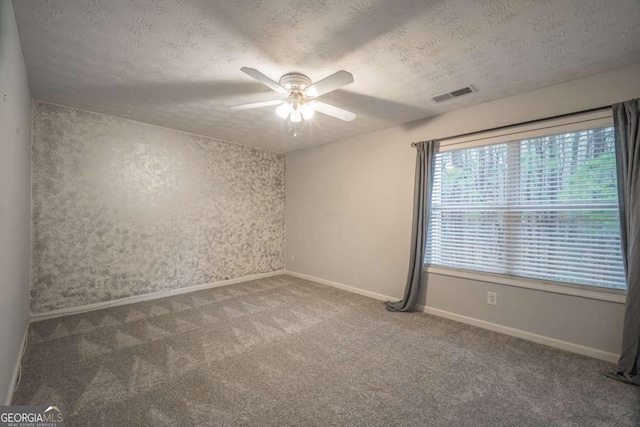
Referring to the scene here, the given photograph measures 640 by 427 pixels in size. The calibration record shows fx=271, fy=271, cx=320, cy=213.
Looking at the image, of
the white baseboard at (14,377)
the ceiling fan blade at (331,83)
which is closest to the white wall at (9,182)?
the white baseboard at (14,377)

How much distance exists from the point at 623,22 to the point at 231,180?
4.43 m

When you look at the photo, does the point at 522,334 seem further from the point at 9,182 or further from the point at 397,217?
the point at 9,182

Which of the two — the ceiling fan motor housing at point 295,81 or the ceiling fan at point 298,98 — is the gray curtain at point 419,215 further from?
the ceiling fan motor housing at point 295,81

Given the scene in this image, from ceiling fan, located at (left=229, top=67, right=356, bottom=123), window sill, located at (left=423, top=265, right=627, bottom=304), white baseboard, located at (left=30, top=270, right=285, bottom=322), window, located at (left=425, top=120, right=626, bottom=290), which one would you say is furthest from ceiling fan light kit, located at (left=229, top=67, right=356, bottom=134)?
white baseboard, located at (left=30, top=270, right=285, bottom=322)

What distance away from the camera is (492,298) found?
2.82m

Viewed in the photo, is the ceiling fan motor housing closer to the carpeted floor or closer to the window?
the window

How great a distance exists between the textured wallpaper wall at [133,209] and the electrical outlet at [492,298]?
11.5ft

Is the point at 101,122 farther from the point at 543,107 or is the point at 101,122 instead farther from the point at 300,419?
the point at 543,107

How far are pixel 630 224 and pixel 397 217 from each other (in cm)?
204

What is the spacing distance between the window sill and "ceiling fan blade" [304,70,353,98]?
94.2 inches

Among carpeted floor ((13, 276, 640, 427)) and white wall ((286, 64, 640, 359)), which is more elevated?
white wall ((286, 64, 640, 359))

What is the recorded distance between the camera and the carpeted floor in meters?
1.62

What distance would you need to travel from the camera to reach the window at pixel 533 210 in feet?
7.47

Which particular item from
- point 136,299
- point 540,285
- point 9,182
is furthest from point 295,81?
point 136,299
